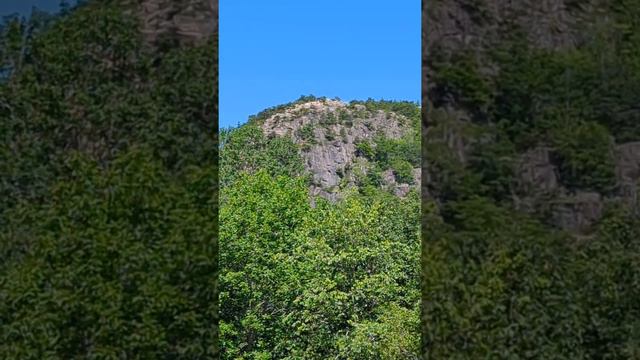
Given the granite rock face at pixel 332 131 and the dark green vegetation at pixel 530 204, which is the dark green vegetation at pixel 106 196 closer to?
the dark green vegetation at pixel 530 204

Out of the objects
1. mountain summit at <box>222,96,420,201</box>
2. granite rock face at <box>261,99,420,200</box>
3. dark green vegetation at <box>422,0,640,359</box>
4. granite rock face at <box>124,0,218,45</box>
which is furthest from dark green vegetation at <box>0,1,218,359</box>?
granite rock face at <box>261,99,420,200</box>

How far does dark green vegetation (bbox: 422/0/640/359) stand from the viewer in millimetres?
3594

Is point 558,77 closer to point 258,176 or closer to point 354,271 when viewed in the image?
point 354,271

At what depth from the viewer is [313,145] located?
193 feet

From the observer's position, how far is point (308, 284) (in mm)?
16719

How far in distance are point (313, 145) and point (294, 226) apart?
39548 millimetres

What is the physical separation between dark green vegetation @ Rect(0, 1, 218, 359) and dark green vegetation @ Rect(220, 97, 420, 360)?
11.8 meters

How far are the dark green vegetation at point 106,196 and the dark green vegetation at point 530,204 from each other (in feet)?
3.38

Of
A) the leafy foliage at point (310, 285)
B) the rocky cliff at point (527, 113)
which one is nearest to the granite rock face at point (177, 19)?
the rocky cliff at point (527, 113)

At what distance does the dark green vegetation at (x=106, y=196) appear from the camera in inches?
143

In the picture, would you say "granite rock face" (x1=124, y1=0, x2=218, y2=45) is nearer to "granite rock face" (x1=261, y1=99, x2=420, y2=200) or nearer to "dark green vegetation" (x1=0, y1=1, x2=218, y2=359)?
"dark green vegetation" (x1=0, y1=1, x2=218, y2=359)

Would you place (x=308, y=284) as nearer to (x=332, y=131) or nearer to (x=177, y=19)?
(x=177, y=19)

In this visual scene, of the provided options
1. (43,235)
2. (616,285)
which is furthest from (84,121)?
(616,285)

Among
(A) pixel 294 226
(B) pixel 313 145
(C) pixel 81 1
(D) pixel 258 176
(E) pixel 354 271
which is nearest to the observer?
(C) pixel 81 1
